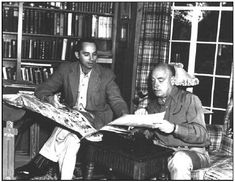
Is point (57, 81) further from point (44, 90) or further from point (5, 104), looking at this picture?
point (5, 104)

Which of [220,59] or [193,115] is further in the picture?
[220,59]

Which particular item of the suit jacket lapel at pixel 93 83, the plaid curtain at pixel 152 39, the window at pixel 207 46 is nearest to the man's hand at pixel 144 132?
the suit jacket lapel at pixel 93 83

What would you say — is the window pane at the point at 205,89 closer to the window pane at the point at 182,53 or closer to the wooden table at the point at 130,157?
the window pane at the point at 182,53

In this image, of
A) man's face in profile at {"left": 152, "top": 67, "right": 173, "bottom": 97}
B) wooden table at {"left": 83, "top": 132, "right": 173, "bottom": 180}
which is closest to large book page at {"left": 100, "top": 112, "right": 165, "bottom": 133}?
wooden table at {"left": 83, "top": 132, "right": 173, "bottom": 180}

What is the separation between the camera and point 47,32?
4.81 m

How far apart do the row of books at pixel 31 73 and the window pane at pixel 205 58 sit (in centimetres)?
194

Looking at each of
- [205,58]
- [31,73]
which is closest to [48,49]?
[31,73]

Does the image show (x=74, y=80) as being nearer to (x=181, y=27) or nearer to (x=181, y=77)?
(x=181, y=77)

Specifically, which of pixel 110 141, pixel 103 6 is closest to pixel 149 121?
pixel 110 141

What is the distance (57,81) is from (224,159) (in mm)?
1603

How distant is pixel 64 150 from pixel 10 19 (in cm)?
228

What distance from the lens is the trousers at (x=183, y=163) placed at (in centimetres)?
239

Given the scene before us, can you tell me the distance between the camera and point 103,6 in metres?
5.01

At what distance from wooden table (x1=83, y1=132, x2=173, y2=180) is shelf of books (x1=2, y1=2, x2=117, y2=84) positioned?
2.47 meters
